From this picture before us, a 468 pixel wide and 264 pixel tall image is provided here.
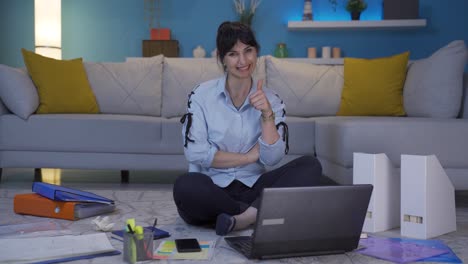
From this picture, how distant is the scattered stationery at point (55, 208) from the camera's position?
7.84 ft

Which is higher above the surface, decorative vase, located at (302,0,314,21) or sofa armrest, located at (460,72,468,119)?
decorative vase, located at (302,0,314,21)

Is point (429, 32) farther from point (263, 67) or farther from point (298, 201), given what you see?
point (298, 201)

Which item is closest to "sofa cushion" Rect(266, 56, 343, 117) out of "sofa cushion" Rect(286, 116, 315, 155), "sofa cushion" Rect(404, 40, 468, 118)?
"sofa cushion" Rect(286, 116, 315, 155)

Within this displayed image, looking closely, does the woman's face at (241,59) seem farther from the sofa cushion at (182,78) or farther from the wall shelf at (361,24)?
the wall shelf at (361,24)

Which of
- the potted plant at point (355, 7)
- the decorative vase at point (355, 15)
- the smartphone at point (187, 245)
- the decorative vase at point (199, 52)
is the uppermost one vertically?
the potted plant at point (355, 7)

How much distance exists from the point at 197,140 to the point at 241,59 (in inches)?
13.9

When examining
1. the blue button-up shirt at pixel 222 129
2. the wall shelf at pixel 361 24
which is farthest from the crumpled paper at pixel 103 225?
the wall shelf at pixel 361 24

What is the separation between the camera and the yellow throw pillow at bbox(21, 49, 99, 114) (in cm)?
372

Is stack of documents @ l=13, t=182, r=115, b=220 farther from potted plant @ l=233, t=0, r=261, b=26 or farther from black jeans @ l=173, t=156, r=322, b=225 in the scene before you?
potted plant @ l=233, t=0, r=261, b=26

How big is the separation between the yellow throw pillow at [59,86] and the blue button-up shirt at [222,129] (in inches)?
70.4

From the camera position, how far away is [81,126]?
11.3 feet

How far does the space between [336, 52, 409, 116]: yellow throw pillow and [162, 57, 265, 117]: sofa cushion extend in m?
0.63

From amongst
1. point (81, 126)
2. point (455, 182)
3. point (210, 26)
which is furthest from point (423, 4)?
point (81, 126)

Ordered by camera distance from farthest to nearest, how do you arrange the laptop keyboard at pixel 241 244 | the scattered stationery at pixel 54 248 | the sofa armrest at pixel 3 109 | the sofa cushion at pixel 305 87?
the sofa cushion at pixel 305 87 < the sofa armrest at pixel 3 109 < the laptop keyboard at pixel 241 244 < the scattered stationery at pixel 54 248
